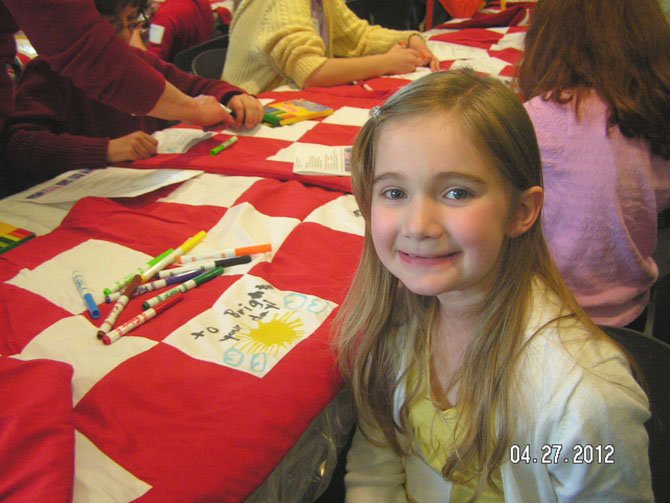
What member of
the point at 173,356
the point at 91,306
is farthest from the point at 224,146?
the point at 173,356

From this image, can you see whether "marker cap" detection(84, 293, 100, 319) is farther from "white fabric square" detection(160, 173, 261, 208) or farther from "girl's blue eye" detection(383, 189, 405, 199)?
"girl's blue eye" detection(383, 189, 405, 199)

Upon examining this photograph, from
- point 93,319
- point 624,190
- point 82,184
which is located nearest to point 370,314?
point 93,319

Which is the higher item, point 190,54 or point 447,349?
point 190,54

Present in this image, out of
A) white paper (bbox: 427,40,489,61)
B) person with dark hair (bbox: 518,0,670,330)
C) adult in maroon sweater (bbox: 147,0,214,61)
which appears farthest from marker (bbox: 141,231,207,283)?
adult in maroon sweater (bbox: 147,0,214,61)

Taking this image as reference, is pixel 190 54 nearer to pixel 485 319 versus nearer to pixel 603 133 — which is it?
pixel 603 133

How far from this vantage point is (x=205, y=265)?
0.96m

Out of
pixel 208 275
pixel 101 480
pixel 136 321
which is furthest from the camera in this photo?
pixel 208 275

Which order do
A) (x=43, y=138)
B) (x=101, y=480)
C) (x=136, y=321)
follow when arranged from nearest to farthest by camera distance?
(x=101, y=480)
(x=136, y=321)
(x=43, y=138)

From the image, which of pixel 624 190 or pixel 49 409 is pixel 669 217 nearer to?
pixel 624 190

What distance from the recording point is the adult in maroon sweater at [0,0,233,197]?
3.61 feet

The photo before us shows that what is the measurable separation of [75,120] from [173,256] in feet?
3.17

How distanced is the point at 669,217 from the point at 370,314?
3.00ft

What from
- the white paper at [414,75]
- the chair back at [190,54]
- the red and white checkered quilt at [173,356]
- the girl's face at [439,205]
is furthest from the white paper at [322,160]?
the chair back at [190,54]

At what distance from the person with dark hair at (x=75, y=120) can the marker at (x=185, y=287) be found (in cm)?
61
